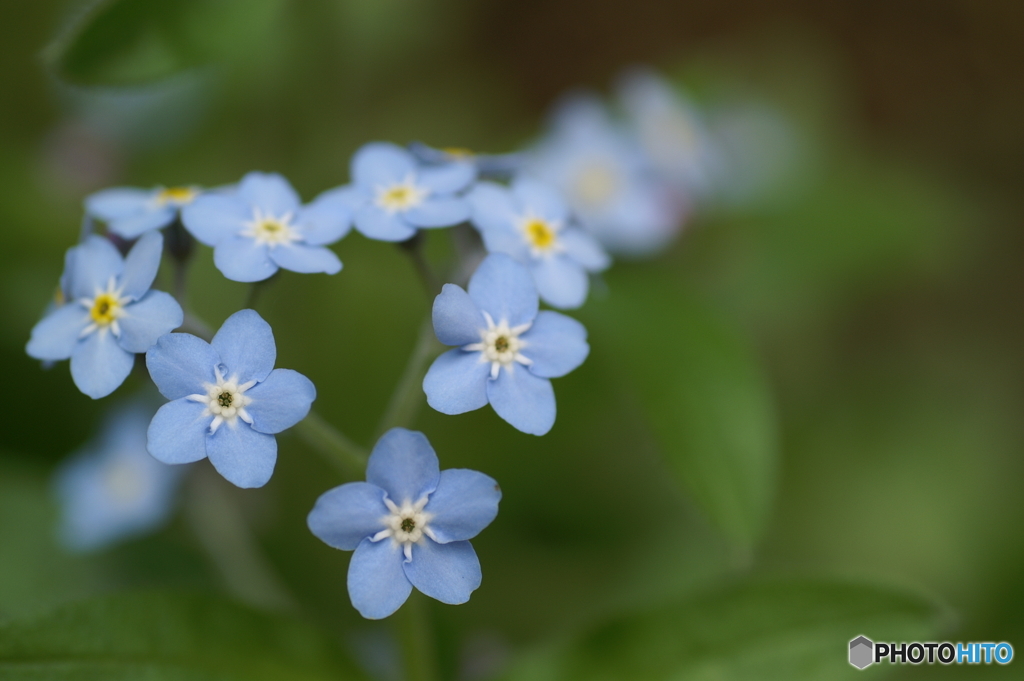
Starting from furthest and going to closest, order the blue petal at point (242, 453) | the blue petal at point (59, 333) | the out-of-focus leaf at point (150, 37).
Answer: the out-of-focus leaf at point (150, 37)
the blue petal at point (59, 333)
the blue petal at point (242, 453)

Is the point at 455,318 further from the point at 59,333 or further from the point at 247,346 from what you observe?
the point at 59,333

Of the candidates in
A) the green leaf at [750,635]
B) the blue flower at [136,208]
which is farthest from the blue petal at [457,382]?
the green leaf at [750,635]

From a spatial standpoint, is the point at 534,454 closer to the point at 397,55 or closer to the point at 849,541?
the point at 849,541

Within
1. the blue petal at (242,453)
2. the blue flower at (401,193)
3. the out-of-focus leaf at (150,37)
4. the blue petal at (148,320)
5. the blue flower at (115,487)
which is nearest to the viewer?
the blue petal at (242,453)

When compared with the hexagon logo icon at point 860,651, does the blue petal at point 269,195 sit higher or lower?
higher

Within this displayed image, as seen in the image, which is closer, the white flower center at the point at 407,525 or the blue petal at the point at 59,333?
the white flower center at the point at 407,525

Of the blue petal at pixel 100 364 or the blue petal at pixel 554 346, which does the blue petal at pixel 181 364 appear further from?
the blue petal at pixel 554 346

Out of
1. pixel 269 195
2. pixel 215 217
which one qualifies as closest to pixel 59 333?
pixel 215 217
